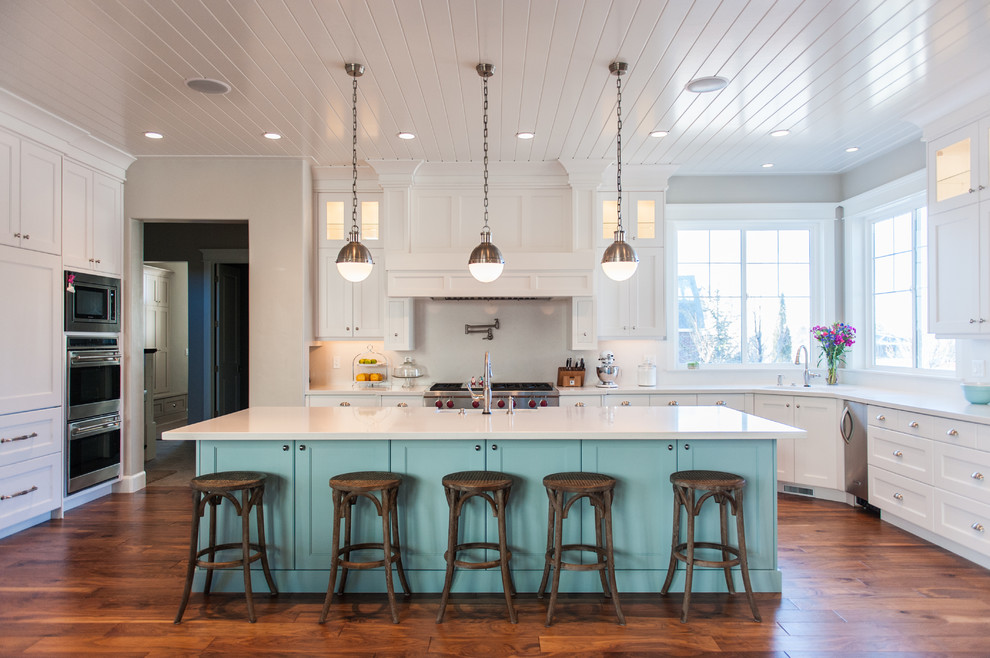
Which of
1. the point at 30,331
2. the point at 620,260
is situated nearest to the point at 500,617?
the point at 620,260

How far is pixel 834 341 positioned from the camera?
5.38m

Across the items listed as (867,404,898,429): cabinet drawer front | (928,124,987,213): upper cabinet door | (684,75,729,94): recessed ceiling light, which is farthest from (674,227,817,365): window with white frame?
(684,75,729,94): recessed ceiling light

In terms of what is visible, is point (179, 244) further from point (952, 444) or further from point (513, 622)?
point (952, 444)

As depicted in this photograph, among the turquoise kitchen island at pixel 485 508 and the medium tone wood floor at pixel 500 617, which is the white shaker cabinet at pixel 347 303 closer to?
the medium tone wood floor at pixel 500 617

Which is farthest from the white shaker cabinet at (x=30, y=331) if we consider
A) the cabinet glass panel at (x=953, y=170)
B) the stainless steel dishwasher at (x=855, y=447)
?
the cabinet glass panel at (x=953, y=170)

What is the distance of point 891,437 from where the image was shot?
425cm

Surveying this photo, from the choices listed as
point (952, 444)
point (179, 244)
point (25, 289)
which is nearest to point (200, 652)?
point (25, 289)

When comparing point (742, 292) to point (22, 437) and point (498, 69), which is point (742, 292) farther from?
point (22, 437)

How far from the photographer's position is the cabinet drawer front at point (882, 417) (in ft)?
13.9

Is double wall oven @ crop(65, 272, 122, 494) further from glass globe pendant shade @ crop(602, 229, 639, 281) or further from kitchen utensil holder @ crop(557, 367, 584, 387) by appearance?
glass globe pendant shade @ crop(602, 229, 639, 281)

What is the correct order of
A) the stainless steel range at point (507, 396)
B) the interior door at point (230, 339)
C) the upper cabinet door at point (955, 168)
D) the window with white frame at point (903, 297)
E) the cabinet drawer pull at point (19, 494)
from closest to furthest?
the upper cabinet door at point (955, 168) < the cabinet drawer pull at point (19, 494) < the window with white frame at point (903, 297) < the stainless steel range at point (507, 396) < the interior door at point (230, 339)

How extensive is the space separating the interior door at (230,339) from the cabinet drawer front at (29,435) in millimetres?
2787

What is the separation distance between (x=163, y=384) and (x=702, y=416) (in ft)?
24.9

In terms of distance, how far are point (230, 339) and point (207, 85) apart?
444 centimetres
